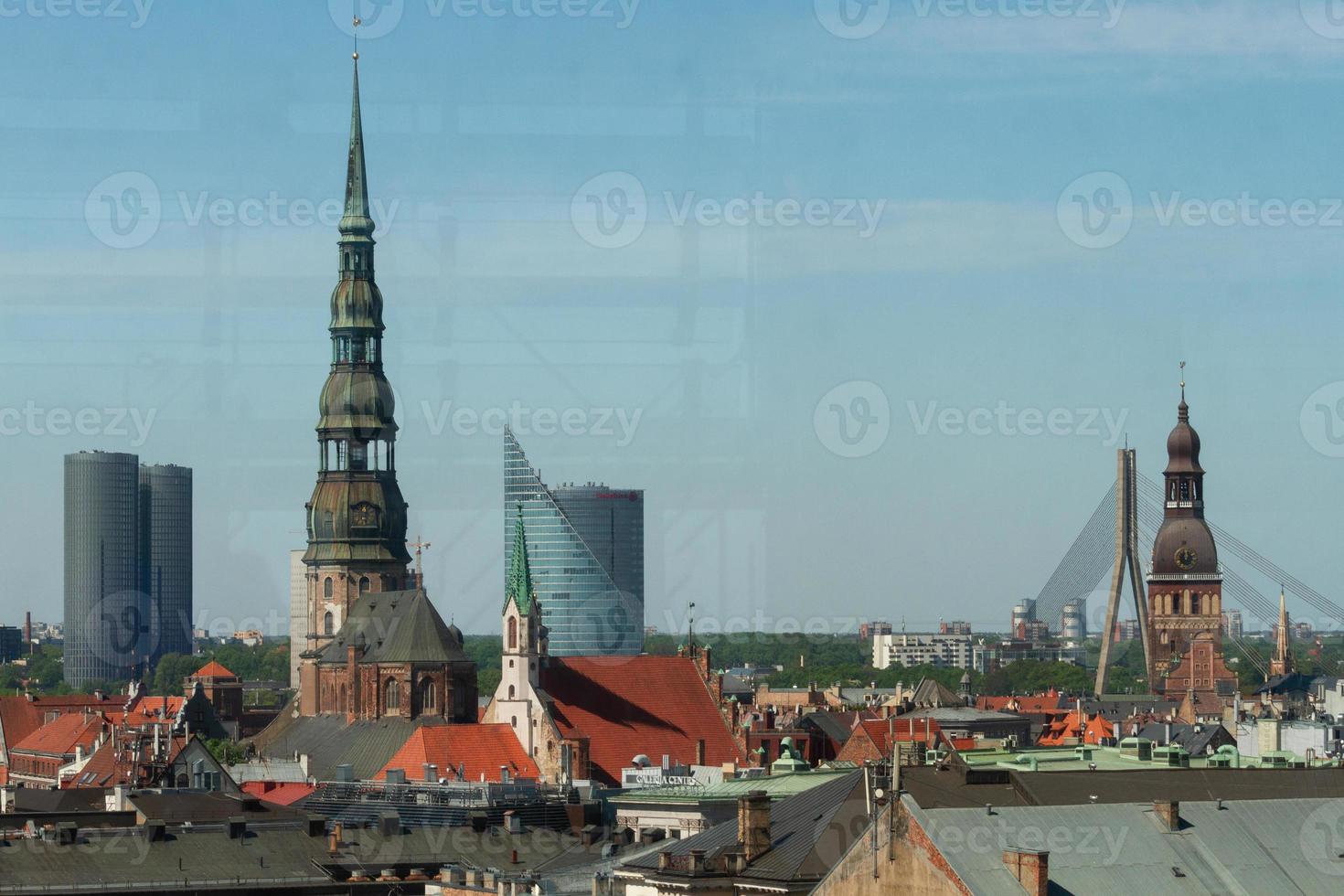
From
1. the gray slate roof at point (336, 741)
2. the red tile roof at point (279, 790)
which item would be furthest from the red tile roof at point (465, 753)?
the red tile roof at point (279, 790)

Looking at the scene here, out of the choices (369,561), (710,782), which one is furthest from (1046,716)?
(710,782)

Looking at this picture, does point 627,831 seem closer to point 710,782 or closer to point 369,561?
point 710,782

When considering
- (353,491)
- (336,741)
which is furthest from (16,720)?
(336,741)

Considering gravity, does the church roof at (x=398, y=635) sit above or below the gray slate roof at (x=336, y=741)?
above

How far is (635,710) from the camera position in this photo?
470 feet

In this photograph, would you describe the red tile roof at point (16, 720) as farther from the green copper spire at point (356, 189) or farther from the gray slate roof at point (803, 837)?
the gray slate roof at point (803, 837)

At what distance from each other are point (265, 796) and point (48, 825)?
3176 cm

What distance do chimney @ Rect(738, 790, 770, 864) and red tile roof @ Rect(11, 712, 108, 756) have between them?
354 ft

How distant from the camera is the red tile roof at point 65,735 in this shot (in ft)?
556

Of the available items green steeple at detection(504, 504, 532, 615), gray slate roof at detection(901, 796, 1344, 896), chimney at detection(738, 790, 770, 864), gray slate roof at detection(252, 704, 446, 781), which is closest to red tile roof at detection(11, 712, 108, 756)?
gray slate roof at detection(252, 704, 446, 781)

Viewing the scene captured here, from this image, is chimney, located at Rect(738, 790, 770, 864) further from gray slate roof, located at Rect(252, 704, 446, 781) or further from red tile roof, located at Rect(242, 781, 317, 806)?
gray slate roof, located at Rect(252, 704, 446, 781)

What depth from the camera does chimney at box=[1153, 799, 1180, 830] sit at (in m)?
54.8

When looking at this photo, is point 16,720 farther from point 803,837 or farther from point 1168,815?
point 1168,815

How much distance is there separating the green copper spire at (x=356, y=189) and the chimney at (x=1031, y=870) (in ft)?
423
